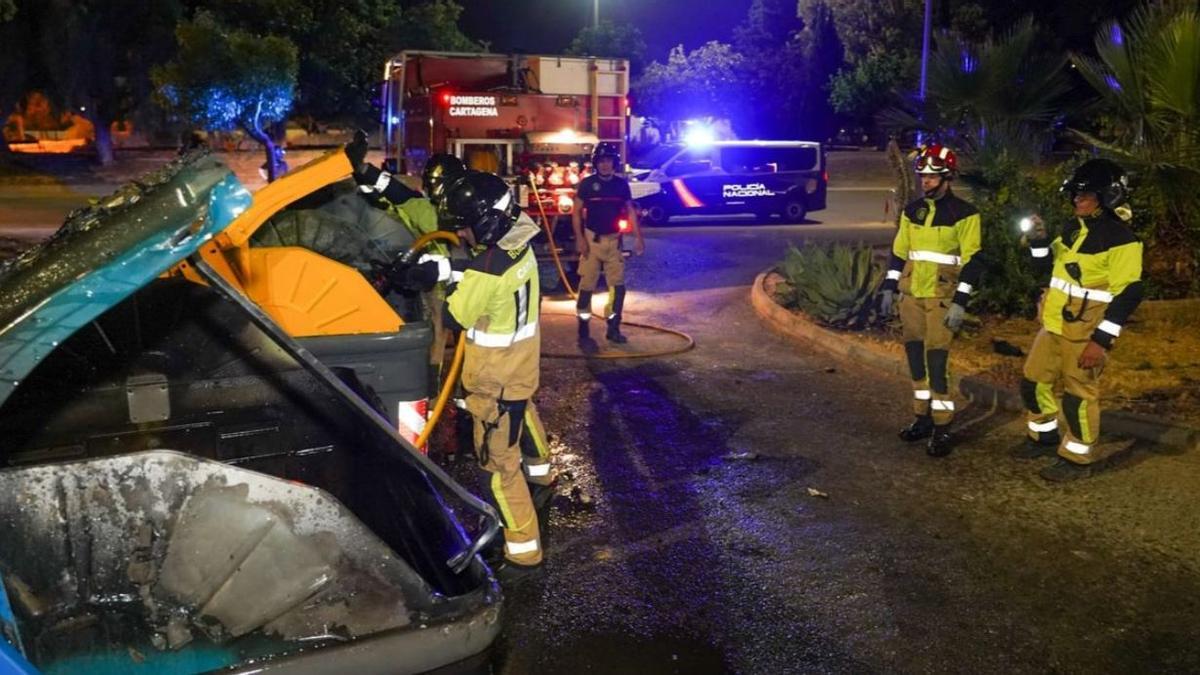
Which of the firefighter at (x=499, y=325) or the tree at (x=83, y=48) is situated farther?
the tree at (x=83, y=48)

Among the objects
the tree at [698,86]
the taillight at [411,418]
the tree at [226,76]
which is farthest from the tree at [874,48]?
the taillight at [411,418]

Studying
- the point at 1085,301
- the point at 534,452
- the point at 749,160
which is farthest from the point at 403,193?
the point at 749,160

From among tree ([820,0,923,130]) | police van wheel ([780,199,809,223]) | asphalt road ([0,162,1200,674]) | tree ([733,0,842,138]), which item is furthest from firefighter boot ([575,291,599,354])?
A: tree ([733,0,842,138])

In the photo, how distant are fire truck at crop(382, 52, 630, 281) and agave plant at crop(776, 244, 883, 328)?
3697 millimetres

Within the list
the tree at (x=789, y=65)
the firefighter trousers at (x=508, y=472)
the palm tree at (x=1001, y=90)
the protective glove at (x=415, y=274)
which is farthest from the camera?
the tree at (x=789, y=65)

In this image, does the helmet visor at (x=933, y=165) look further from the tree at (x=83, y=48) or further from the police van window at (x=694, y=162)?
the tree at (x=83, y=48)

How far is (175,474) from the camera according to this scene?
2779 millimetres

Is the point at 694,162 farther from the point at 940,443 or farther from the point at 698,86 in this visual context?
the point at 698,86

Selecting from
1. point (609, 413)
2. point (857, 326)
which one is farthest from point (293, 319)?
point (857, 326)

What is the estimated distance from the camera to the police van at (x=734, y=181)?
19766mm

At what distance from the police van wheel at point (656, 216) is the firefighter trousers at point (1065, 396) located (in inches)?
555

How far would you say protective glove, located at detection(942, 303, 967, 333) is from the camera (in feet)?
19.6

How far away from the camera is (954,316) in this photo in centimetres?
598

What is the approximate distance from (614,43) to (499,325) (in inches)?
1720
